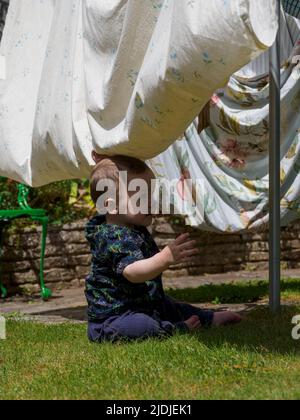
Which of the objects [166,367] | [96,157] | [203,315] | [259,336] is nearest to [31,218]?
[96,157]

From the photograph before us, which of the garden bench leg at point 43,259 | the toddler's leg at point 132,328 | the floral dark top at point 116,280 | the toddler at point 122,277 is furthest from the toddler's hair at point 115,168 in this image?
the garden bench leg at point 43,259

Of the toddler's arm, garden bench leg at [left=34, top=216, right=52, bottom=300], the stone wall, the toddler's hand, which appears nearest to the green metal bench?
garden bench leg at [left=34, top=216, right=52, bottom=300]

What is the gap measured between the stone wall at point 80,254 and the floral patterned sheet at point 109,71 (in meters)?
2.04

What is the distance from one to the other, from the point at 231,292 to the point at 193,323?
5.55 ft

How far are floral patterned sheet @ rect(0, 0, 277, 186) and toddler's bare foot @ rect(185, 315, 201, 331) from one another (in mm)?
666

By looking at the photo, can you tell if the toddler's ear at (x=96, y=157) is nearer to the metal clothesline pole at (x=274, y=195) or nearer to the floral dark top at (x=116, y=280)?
the floral dark top at (x=116, y=280)

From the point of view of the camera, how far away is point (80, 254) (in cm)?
602

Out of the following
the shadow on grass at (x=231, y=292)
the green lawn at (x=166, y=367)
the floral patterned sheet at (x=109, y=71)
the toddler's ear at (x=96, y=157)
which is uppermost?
the floral patterned sheet at (x=109, y=71)

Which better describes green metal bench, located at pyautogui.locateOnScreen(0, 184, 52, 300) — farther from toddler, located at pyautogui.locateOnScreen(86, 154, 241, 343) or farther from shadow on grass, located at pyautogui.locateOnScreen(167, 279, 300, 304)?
toddler, located at pyautogui.locateOnScreen(86, 154, 241, 343)

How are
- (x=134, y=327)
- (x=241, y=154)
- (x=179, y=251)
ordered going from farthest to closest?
(x=241, y=154) < (x=134, y=327) < (x=179, y=251)

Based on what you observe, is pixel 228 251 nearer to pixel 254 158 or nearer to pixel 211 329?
pixel 254 158

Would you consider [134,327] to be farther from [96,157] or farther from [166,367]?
[96,157]

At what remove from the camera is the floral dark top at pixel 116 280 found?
2918 millimetres
